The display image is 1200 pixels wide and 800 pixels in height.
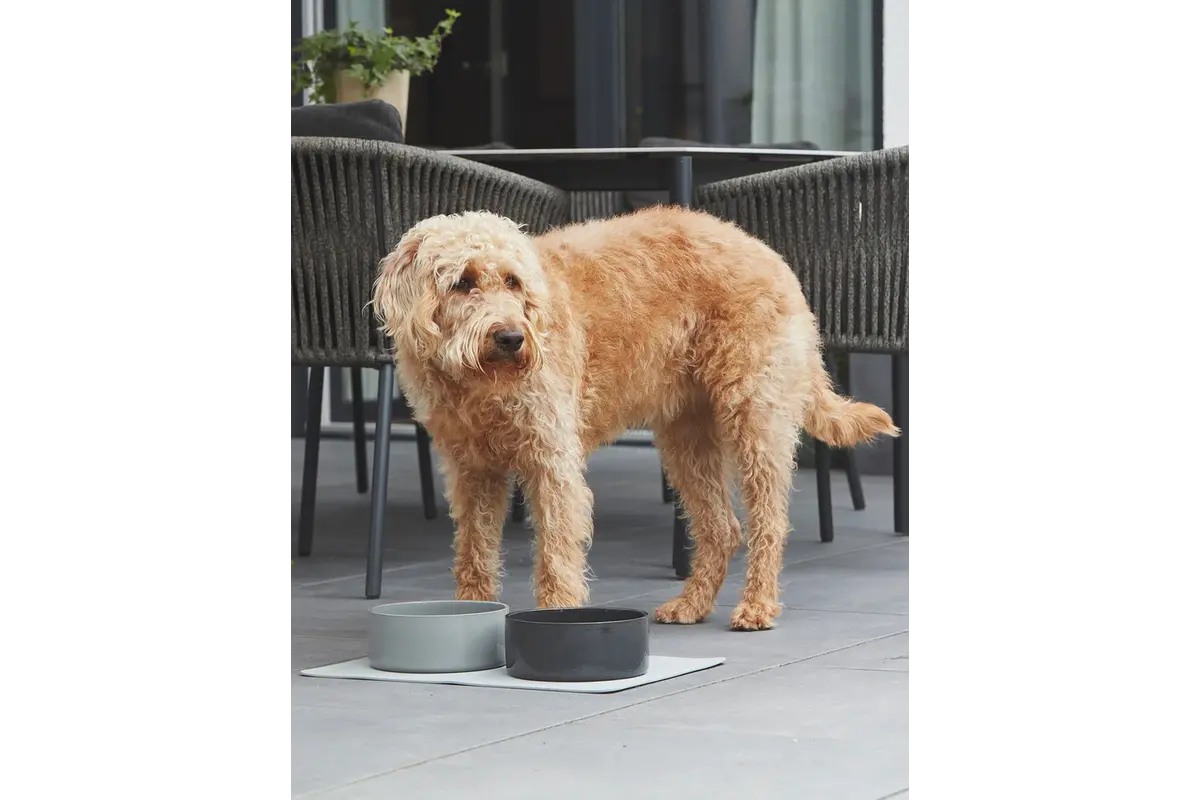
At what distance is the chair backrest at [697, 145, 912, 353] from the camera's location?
4.45 metres

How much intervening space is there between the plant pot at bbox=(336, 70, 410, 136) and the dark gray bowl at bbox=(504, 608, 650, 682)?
8.94 ft

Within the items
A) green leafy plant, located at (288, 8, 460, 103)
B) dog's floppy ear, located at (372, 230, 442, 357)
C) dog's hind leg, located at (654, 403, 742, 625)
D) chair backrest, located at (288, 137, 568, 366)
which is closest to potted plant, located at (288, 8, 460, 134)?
green leafy plant, located at (288, 8, 460, 103)

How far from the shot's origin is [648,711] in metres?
2.69

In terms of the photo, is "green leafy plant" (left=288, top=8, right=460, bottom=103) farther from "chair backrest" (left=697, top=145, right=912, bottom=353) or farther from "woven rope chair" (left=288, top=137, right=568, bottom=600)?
"chair backrest" (left=697, top=145, right=912, bottom=353)

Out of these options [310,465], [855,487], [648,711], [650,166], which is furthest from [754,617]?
[855,487]

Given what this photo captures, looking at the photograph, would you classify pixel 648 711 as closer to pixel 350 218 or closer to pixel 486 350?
pixel 486 350

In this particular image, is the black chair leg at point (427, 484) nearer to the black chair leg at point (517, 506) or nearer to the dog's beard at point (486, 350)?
the black chair leg at point (517, 506)

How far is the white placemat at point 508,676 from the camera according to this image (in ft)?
9.46

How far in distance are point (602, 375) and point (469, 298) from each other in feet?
1.49
